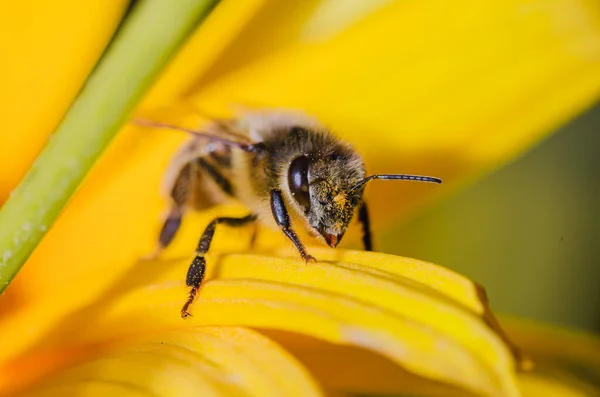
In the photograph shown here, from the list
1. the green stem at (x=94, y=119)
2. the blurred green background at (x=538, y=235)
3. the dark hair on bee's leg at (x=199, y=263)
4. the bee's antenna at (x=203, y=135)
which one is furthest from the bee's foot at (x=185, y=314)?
the blurred green background at (x=538, y=235)

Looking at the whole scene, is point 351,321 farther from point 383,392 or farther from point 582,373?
point 582,373

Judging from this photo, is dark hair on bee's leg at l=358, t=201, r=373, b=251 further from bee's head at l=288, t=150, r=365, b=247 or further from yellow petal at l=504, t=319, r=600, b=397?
yellow petal at l=504, t=319, r=600, b=397

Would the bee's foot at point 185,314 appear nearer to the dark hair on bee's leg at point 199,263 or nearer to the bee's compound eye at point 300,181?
the dark hair on bee's leg at point 199,263

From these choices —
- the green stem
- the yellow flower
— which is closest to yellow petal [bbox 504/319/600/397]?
the yellow flower

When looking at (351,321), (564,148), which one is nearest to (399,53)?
(351,321)

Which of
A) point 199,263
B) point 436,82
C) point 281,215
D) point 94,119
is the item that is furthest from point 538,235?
point 94,119

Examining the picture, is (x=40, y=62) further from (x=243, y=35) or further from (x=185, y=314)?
(x=185, y=314)
